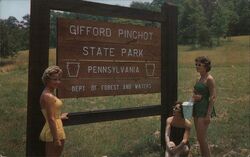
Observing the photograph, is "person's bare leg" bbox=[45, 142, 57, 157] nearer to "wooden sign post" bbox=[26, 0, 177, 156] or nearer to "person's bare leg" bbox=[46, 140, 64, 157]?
"person's bare leg" bbox=[46, 140, 64, 157]

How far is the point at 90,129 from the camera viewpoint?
10797 mm

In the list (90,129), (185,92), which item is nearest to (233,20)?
(185,92)

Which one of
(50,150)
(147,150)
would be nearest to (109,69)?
(147,150)

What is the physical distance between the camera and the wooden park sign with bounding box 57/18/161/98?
21.2ft

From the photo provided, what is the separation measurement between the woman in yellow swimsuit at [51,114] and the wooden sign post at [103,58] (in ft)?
2.07

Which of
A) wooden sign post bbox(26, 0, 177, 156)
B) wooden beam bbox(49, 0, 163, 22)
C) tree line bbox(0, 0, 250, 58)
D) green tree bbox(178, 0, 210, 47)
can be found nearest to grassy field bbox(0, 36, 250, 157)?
wooden sign post bbox(26, 0, 177, 156)

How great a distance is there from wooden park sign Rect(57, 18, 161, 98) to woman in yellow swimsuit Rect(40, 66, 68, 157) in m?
1.11

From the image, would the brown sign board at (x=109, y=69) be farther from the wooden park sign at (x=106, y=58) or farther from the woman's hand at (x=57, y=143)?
the woman's hand at (x=57, y=143)

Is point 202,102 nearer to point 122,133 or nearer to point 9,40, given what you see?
point 122,133

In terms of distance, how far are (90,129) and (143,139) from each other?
200 centimetres

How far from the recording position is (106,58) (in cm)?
705

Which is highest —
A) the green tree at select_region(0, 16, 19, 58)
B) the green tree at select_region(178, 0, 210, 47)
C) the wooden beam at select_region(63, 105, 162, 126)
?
the green tree at select_region(178, 0, 210, 47)

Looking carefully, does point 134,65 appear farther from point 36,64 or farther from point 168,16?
point 36,64

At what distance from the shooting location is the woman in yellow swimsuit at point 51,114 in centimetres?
509
